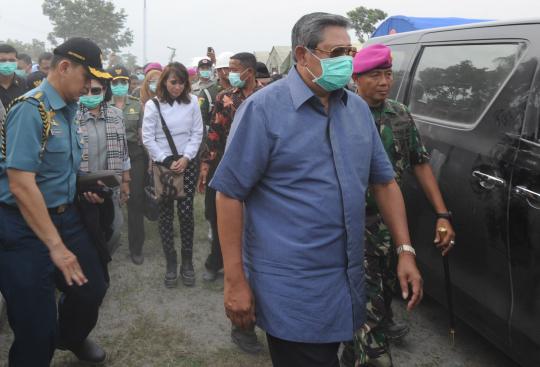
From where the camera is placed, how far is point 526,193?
2168 mm

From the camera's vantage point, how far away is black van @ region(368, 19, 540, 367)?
2189 millimetres

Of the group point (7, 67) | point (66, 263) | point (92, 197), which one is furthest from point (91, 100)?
point (7, 67)

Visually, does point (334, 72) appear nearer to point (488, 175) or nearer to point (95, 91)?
point (488, 175)

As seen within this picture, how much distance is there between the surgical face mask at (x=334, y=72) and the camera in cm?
167

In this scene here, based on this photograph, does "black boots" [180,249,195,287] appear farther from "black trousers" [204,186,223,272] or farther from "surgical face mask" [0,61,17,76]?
"surgical face mask" [0,61,17,76]

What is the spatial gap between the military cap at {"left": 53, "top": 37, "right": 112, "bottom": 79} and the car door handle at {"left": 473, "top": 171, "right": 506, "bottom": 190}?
6.30 feet

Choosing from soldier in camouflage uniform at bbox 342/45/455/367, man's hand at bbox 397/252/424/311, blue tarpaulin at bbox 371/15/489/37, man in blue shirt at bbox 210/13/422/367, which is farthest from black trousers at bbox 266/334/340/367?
blue tarpaulin at bbox 371/15/489/37

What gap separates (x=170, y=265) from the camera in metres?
4.18

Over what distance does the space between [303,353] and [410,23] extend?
8977 millimetres

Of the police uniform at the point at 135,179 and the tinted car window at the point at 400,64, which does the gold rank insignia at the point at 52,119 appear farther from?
the police uniform at the point at 135,179

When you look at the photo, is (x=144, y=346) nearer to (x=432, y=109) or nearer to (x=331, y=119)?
(x=331, y=119)

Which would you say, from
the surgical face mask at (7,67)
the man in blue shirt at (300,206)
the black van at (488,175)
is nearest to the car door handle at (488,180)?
the black van at (488,175)

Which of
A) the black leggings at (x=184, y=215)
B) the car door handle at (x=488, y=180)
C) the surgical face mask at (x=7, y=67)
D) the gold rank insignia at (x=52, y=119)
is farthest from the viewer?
the surgical face mask at (x=7, y=67)

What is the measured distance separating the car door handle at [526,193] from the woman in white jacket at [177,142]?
2.62 meters
